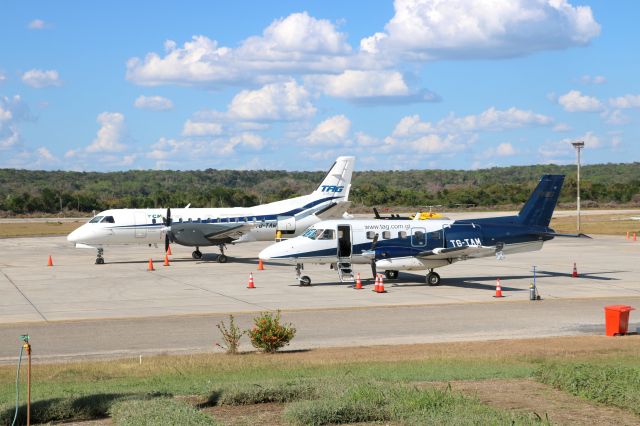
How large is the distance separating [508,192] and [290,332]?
116 m

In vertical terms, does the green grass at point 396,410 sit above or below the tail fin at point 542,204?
below

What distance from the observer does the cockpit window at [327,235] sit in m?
32.2

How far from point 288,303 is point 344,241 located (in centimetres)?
547

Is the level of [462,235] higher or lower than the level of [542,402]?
higher

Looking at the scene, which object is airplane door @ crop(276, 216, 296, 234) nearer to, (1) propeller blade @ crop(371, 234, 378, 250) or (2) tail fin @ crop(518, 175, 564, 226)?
(1) propeller blade @ crop(371, 234, 378, 250)

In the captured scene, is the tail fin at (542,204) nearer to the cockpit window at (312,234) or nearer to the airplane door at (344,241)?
the airplane door at (344,241)

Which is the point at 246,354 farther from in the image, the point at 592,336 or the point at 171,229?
the point at 171,229

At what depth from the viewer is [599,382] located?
12125 millimetres

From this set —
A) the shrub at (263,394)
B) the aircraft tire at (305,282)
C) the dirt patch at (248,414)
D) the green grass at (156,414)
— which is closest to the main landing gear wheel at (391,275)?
the aircraft tire at (305,282)

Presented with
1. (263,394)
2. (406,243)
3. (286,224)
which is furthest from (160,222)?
(263,394)

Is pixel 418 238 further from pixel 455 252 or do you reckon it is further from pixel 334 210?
pixel 334 210

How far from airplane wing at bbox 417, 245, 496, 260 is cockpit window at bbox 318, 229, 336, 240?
3363 millimetres

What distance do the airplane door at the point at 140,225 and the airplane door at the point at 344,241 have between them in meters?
14.9

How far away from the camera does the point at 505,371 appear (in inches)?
571
